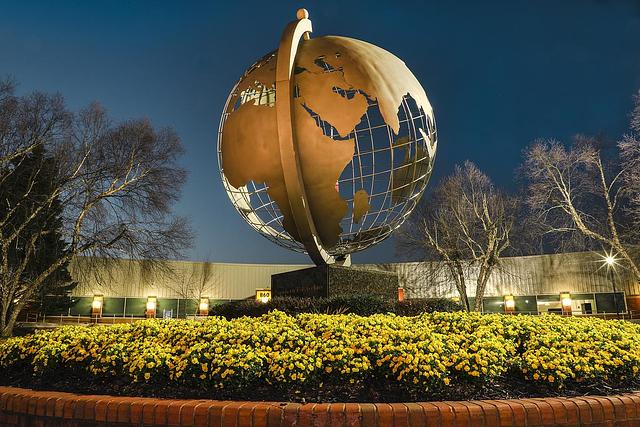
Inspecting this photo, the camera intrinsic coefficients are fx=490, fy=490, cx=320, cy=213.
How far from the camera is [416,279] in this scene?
36031 millimetres

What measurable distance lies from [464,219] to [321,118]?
22616 millimetres

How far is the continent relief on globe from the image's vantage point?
8242mm

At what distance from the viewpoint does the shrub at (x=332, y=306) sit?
857 cm

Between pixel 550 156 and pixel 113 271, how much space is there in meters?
29.2

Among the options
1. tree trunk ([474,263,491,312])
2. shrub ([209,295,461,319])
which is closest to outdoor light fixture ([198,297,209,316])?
tree trunk ([474,263,491,312])

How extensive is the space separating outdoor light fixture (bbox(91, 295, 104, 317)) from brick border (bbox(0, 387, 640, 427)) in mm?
31241

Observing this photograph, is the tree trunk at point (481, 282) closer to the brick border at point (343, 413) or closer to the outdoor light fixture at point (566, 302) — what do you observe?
the outdoor light fixture at point (566, 302)

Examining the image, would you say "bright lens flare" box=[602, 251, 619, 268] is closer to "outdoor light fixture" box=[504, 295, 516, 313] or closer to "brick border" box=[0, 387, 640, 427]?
"outdoor light fixture" box=[504, 295, 516, 313]

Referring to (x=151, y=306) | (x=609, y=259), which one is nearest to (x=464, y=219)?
(x=609, y=259)

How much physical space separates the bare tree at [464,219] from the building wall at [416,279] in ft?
13.0

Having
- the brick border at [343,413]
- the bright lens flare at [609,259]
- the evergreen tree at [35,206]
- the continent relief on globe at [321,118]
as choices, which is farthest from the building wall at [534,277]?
the brick border at [343,413]

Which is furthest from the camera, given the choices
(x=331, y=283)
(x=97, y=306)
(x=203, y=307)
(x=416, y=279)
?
(x=203, y=307)

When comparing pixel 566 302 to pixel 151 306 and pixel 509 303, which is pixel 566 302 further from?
pixel 151 306

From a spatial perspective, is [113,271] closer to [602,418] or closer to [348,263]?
[348,263]
